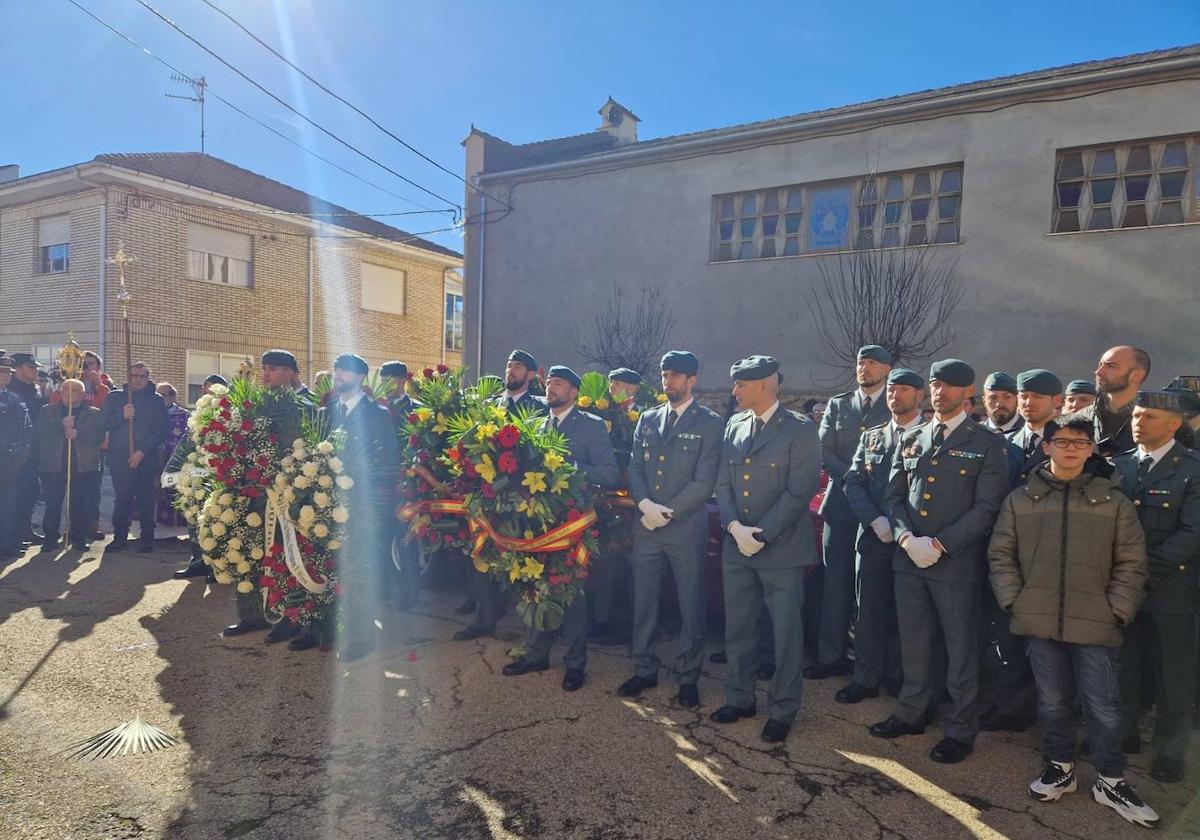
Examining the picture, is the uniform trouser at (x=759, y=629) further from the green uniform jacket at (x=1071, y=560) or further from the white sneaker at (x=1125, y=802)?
the white sneaker at (x=1125, y=802)

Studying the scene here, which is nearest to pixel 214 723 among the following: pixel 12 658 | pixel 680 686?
pixel 12 658

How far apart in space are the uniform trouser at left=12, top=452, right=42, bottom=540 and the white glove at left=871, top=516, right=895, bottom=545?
8752 mm

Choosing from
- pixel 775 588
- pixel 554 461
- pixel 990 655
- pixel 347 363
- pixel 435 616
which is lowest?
pixel 435 616

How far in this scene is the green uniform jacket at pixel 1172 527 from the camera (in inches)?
140

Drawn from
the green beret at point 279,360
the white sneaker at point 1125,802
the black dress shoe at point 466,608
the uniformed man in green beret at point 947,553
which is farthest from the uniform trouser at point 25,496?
the white sneaker at point 1125,802

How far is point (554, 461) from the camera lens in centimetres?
457

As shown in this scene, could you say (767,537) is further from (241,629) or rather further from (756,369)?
(241,629)

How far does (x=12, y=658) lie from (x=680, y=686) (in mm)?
4325

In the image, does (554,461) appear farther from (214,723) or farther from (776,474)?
(214,723)

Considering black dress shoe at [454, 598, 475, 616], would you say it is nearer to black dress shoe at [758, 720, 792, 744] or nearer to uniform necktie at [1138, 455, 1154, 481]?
black dress shoe at [758, 720, 792, 744]

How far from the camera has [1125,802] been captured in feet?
11.0

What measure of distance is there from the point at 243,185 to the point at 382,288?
455 centimetres

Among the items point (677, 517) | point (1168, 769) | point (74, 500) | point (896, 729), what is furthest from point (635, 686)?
point (74, 500)

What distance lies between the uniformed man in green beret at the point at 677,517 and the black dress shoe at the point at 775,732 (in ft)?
1.70
